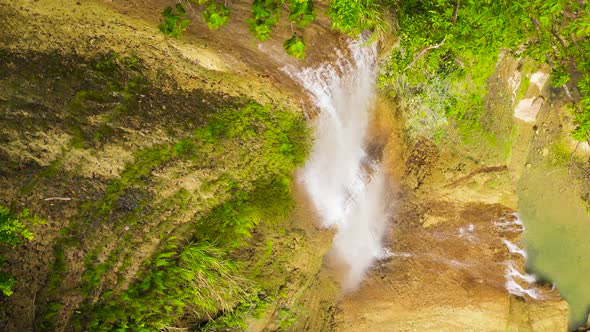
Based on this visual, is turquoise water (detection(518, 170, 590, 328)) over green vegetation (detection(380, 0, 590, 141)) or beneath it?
beneath

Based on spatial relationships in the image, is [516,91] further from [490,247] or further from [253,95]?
[253,95]

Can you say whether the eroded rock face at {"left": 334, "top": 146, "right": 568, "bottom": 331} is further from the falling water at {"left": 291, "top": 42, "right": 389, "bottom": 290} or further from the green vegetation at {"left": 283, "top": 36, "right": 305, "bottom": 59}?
the green vegetation at {"left": 283, "top": 36, "right": 305, "bottom": 59}

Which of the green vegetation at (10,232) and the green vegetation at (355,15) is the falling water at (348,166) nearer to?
the green vegetation at (355,15)

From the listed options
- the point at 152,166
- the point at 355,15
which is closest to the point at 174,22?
the point at 152,166

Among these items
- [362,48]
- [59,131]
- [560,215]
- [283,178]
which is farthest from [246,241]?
[560,215]

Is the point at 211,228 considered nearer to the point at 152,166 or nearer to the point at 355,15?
the point at 152,166

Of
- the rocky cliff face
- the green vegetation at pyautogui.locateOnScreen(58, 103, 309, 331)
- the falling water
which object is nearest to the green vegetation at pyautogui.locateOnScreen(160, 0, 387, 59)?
the rocky cliff face

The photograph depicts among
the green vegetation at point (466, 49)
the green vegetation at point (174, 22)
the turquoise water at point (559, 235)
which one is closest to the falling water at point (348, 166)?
the green vegetation at point (466, 49)

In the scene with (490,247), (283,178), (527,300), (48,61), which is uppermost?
(48,61)
